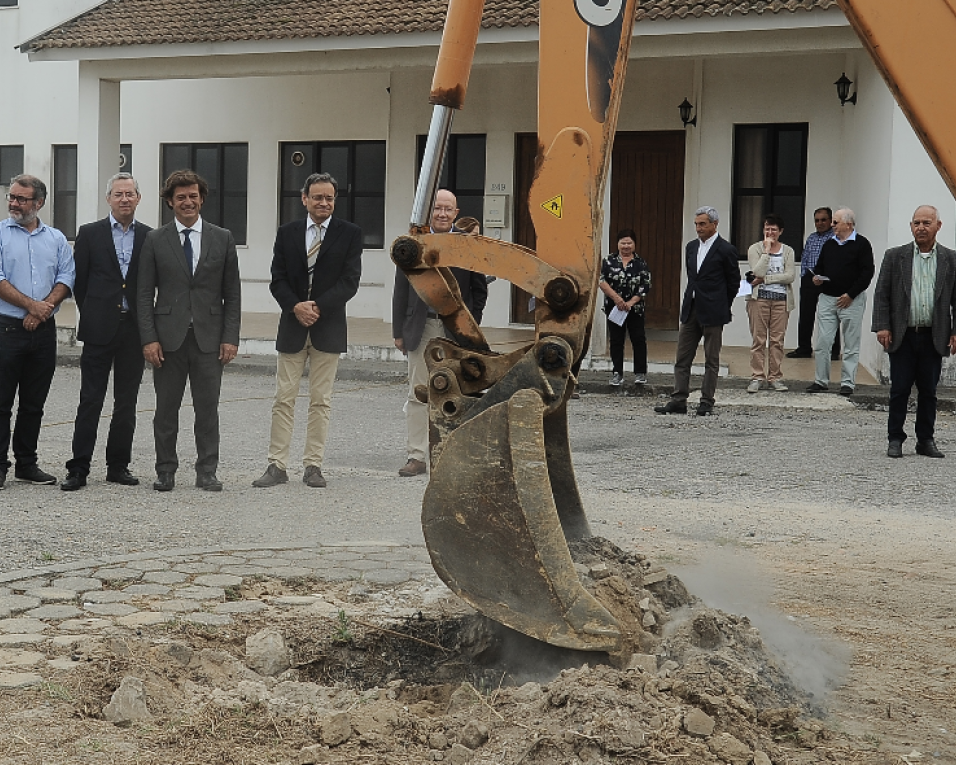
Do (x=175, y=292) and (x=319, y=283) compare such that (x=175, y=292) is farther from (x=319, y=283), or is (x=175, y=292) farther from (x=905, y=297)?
(x=905, y=297)

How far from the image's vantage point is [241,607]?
5.77 m

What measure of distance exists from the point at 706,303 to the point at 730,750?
948cm

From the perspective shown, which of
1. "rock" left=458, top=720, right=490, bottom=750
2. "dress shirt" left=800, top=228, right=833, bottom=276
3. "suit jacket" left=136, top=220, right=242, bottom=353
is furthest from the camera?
"dress shirt" left=800, top=228, right=833, bottom=276

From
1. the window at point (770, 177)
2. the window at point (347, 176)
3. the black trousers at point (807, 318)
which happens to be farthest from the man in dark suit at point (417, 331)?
the window at point (347, 176)

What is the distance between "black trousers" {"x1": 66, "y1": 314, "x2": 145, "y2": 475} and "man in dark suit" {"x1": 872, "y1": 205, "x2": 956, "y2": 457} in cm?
591

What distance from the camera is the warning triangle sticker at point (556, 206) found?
4512 mm

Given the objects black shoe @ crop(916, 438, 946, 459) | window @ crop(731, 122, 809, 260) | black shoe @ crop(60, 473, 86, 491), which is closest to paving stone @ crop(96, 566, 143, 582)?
black shoe @ crop(60, 473, 86, 491)

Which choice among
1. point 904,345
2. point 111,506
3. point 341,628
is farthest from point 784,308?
point 341,628

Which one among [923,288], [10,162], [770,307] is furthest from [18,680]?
[10,162]

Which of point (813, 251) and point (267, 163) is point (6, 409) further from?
point (267, 163)

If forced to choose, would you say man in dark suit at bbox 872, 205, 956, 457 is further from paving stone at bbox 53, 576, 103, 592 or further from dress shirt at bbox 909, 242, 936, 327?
paving stone at bbox 53, 576, 103, 592

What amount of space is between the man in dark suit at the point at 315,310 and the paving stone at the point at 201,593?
2.79 m

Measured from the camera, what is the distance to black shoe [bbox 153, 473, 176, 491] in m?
8.69

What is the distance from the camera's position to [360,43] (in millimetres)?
17688
